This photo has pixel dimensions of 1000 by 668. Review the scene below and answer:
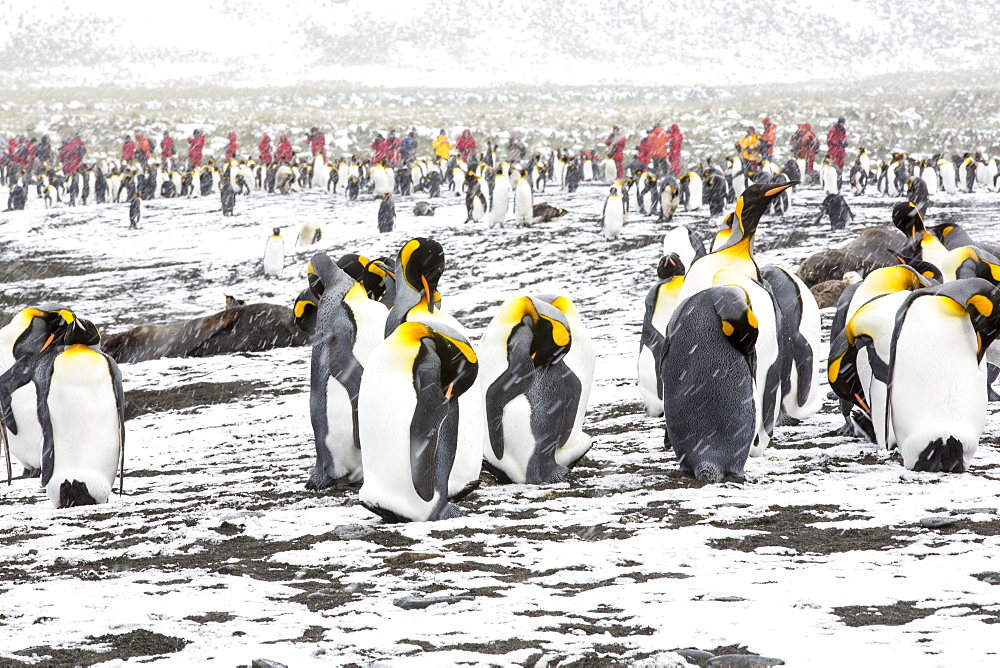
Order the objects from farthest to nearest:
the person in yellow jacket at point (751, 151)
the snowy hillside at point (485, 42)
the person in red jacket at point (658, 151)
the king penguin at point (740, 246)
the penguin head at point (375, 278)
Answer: the snowy hillside at point (485, 42) < the person in red jacket at point (658, 151) < the person in yellow jacket at point (751, 151) < the penguin head at point (375, 278) < the king penguin at point (740, 246)

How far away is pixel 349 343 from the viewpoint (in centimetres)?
508

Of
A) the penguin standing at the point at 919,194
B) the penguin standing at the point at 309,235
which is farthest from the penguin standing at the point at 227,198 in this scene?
the penguin standing at the point at 919,194

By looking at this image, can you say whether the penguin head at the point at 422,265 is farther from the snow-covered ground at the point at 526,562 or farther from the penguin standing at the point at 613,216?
the penguin standing at the point at 613,216

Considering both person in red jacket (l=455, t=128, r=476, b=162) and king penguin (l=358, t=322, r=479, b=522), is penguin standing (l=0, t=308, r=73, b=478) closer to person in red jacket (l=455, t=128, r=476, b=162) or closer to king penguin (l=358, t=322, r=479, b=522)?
king penguin (l=358, t=322, r=479, b=522)

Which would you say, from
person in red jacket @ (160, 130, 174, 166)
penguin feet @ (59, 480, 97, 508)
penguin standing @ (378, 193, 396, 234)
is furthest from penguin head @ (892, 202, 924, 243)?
person in red jacket @ (160, 130, 174, 166)

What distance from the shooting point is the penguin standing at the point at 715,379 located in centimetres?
459

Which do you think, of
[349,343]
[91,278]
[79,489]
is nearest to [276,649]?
[349,343]

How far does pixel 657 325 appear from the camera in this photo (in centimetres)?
658

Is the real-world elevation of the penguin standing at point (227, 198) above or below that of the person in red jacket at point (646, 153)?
below

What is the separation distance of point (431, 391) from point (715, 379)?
1349 mm

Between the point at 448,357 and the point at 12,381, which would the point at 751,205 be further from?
the point at 12,381

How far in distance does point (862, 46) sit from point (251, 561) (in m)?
87.6

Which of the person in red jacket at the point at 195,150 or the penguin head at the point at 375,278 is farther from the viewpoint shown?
the person in red jacket at the point at 195,150

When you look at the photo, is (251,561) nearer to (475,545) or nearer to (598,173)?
(475,545)
